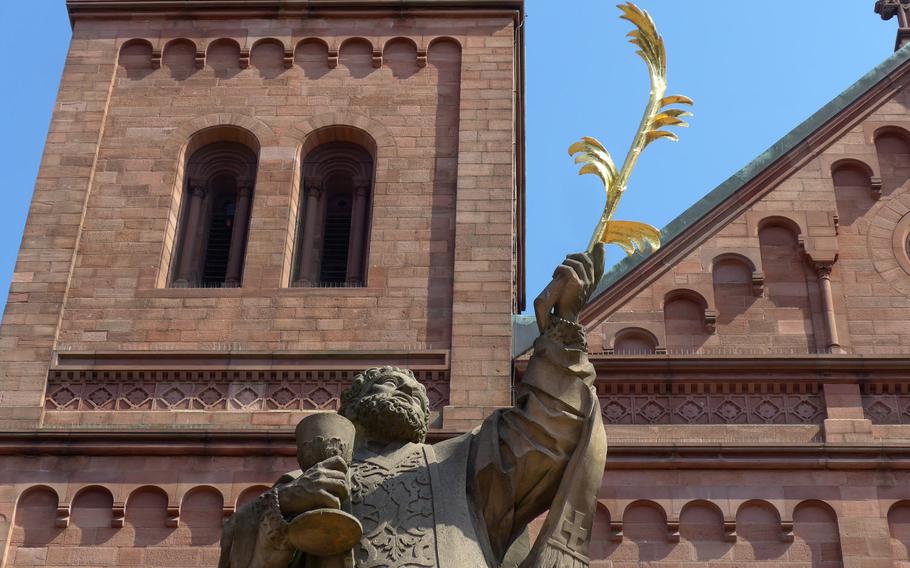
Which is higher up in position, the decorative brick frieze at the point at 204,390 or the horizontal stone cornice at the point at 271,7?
the horizontal stone cornice at the point at 271,7

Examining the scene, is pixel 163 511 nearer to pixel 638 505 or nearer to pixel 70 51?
pixel 638 505

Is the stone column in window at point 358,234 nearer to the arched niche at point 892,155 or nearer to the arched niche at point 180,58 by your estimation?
the arched niche at point 180,58

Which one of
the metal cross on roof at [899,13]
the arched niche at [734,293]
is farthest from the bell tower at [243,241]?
the metal cross on roof at [899,13]

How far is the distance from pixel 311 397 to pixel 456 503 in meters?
10.5

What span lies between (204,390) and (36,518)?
211cm

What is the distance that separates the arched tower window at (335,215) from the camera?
19734 millimetres

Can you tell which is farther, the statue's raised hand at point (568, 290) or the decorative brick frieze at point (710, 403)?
the decorative brick frieze at point (710, 403)

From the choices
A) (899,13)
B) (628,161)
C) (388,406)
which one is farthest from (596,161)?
(899,13)

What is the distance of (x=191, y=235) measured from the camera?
20125 millimetres

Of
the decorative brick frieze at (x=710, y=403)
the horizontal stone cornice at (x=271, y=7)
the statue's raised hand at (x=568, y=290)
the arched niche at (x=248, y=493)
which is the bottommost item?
the statue's raised hand at (x=568, y=290)

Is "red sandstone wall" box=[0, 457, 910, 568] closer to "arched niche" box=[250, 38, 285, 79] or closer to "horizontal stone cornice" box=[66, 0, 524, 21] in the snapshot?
"arched niche" box=[250, 38, 285, 79]

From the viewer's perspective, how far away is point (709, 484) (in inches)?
659

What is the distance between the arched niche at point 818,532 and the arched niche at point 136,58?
31.1 feet

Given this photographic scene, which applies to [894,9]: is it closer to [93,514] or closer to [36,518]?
[93,514]
